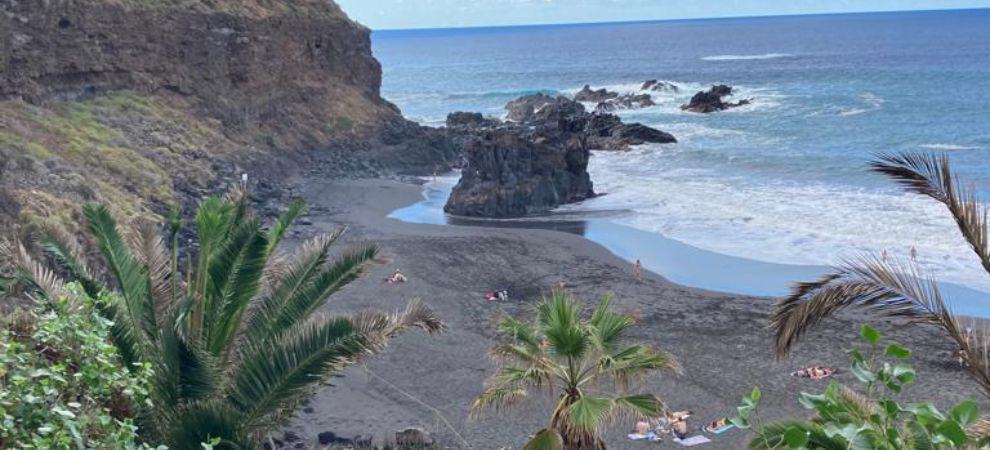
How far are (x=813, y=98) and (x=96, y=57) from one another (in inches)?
2052

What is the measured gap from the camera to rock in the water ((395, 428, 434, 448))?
49.0ft

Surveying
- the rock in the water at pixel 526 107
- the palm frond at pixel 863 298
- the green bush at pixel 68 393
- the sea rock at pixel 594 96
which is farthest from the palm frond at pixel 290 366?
the sea rock at pixel 594 96

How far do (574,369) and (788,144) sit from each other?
44819 mm

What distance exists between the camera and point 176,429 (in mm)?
8367

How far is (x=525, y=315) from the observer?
76.5ft

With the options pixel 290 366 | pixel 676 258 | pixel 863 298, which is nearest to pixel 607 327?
pixel 290 366

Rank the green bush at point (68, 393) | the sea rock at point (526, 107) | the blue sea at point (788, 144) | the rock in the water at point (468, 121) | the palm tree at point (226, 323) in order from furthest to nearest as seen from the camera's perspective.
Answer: the sea rock at point (526, 107) → the rock in the water at point (468, 121) → the blue sea at point (788, 144) → the palm tree at point (226, 323) → the green bush at point (68, 393)

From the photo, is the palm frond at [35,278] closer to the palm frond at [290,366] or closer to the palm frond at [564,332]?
the palm frond at [290,366]

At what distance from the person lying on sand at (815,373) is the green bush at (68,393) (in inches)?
522

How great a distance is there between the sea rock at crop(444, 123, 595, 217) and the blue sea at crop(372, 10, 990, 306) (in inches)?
42.5

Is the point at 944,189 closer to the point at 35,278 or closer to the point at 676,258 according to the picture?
the point at 35,278

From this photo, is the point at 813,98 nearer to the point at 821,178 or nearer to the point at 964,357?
the point at 821,178

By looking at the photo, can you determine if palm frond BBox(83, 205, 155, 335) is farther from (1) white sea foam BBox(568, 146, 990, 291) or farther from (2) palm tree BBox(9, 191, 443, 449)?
(1) white sea foam BBox(568, 146, 990, 291)

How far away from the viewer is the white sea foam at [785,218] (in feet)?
95.2
